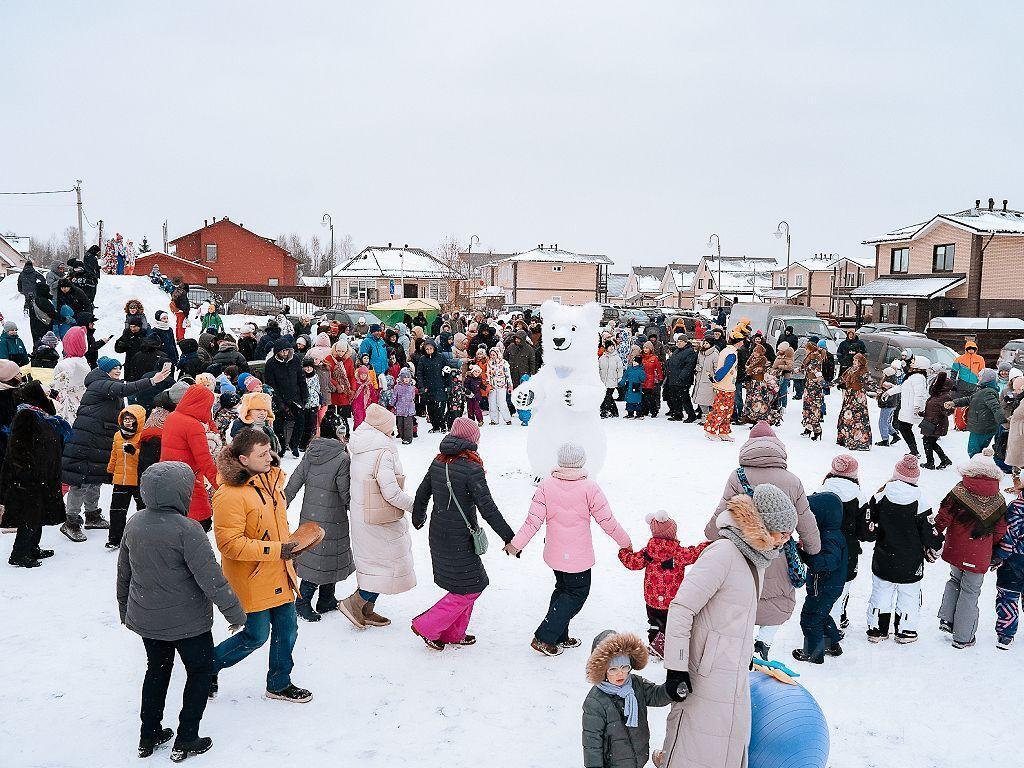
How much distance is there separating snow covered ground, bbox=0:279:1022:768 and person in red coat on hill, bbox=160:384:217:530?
42.9 inches

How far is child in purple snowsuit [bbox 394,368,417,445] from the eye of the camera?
12312 mm

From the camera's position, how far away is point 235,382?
32.2 feet

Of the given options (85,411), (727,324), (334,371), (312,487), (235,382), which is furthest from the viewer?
(727,324)

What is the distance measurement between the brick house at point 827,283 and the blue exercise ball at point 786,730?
35.1 meters

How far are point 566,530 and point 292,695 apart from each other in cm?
210

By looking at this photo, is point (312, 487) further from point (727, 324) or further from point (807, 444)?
point (727, 324)

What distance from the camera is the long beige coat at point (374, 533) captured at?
546 centimetres

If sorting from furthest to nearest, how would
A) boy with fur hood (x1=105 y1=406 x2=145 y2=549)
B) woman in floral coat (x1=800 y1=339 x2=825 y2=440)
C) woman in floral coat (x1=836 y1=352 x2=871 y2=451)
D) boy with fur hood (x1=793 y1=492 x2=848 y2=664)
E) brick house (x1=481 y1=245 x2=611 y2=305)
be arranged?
brick house (x1=481 y1=245 x2=611 y2=305) → woman in floral coat (x1=800 y1=339 x2=825 y2=440) → woman in floral coat (x1=836 y1=352 x2=871 y2=451) → boy with fur hood (x1=105 y1=406 x2=145 y2=549) → boy with fur hood (x1=793 y1=492 x2=848 y2=664)

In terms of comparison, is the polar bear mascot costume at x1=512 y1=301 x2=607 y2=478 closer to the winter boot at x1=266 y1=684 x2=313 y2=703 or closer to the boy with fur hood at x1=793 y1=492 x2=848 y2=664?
the boy with fur hood at x1=793 y1=492 x2=848 y2=664

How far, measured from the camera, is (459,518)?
5.18 m

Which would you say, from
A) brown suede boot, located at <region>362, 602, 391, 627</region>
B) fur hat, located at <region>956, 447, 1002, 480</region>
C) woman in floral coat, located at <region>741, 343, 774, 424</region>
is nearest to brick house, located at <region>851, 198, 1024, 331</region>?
woman in floral coat, located at <region>741, 343, 774, 424</region>

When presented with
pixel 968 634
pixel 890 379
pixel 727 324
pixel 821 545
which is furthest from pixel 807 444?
pixel 727 324

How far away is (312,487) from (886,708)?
425cm

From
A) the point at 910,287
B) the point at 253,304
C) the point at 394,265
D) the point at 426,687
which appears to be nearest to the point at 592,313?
the point at 426,687
